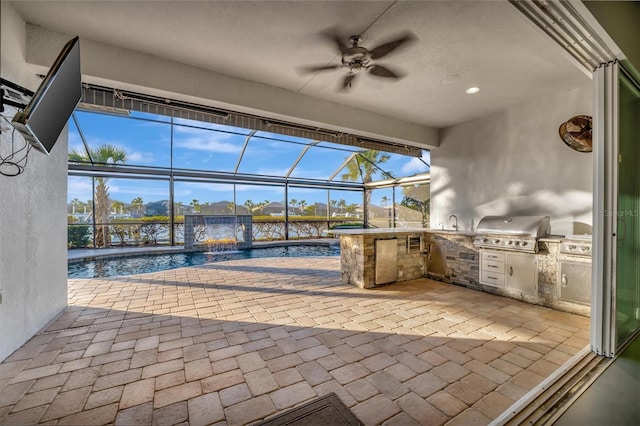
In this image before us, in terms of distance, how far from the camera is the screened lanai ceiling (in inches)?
314

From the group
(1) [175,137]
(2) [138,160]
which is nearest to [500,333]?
(1) [175,137]

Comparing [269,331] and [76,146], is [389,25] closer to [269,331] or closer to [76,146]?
[269,331]

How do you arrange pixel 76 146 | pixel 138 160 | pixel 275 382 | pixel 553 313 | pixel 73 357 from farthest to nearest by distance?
pixel 138 160
pixel 76 146
pixel 553 313
pixel 73 357
pixel 275 382

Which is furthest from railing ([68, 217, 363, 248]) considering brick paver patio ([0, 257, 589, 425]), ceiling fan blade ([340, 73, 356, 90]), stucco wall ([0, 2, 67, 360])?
stucco wall ([0, 2, 67, 360])

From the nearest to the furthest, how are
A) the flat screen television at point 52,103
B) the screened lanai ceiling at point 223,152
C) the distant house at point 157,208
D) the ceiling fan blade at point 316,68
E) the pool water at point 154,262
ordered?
the flat screen television at point 52,103 → the ceiling fan blade at point 316,68 → the pool water at point 154,262 → the screened lanai ceiling at point 223,152 → the distant house at point 157,208

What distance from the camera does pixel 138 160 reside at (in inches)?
350

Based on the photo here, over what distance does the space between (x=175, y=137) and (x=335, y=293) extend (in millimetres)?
7247

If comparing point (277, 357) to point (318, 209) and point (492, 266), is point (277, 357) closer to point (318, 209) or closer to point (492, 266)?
point (492, 266)

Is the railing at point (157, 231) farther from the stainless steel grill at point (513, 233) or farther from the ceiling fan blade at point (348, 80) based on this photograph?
the ceiling fan blade at point (348, 80)

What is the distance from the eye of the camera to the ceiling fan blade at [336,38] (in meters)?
2.67

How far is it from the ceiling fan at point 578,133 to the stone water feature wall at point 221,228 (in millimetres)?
8387

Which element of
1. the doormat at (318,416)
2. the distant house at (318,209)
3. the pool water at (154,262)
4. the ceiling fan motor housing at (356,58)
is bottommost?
the pool water at (154,262)

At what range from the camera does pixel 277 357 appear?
7.70ft

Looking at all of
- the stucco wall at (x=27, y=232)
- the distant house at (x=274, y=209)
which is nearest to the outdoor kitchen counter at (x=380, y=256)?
the stucco wall at (x=27, y=232)
